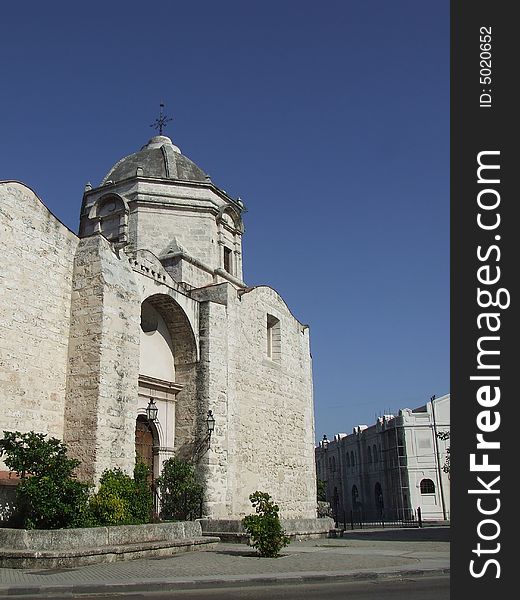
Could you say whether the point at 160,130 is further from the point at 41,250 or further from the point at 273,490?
the point at 273,490

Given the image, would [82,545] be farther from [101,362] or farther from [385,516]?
[385,516]

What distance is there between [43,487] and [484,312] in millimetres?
8581

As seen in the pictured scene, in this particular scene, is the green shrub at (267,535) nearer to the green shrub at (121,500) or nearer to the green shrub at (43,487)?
the green shrub at (121,500)

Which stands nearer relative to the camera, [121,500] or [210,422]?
[121,500]

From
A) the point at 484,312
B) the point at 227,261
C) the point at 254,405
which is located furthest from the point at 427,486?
the point at 484,312

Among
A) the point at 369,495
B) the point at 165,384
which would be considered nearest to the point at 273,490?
the point at 165,384

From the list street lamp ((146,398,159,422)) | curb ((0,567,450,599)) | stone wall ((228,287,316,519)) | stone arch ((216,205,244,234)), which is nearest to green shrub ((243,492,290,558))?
curb ((0,567,450,599))

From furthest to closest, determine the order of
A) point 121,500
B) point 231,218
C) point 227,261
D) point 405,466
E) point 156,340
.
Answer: point 405,466 < point 231,218 < point 227,261 < point 156,340 < point 121,500

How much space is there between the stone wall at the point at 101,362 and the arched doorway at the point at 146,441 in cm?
279

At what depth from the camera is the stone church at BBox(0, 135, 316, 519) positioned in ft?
46.9

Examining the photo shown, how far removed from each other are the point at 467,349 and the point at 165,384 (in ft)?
42.0

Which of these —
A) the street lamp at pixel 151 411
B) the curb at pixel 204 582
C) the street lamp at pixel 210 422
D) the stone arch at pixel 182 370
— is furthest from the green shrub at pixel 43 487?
the stone arch at pixel 182 370

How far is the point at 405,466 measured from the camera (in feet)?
151

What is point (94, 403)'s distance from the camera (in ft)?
46.8
